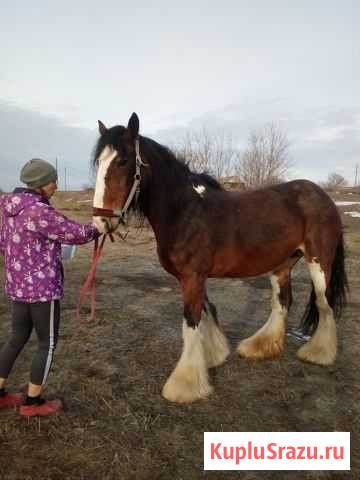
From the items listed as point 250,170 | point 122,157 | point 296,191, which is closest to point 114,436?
point 122,157

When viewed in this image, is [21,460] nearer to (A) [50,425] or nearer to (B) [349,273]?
(A) [50,425]

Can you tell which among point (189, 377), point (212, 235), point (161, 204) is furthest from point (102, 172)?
point (189, 377)

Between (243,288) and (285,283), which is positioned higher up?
(285,283)

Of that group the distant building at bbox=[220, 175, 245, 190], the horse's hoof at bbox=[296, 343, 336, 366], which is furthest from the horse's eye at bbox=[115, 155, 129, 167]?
the distant building at bbox=[220, 175, 245, 190]

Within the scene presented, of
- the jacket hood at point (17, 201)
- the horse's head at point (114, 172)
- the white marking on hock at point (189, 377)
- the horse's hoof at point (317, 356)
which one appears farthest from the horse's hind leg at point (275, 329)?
the jacket hood at point (17, 201)

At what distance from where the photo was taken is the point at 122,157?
8.58ft

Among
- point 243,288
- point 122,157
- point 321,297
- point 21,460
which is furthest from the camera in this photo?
point 243,288

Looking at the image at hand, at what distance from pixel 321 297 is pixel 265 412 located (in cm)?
144

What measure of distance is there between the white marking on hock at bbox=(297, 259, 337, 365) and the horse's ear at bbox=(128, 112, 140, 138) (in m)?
2.17

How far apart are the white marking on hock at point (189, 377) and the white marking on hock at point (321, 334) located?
4.12 ft

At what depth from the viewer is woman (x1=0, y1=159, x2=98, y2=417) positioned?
229 centimetres

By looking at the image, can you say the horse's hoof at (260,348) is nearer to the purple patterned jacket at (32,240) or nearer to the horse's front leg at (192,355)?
the horse's front leg at (192,355)

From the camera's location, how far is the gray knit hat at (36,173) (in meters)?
2.33

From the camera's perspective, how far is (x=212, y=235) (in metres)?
3.06
